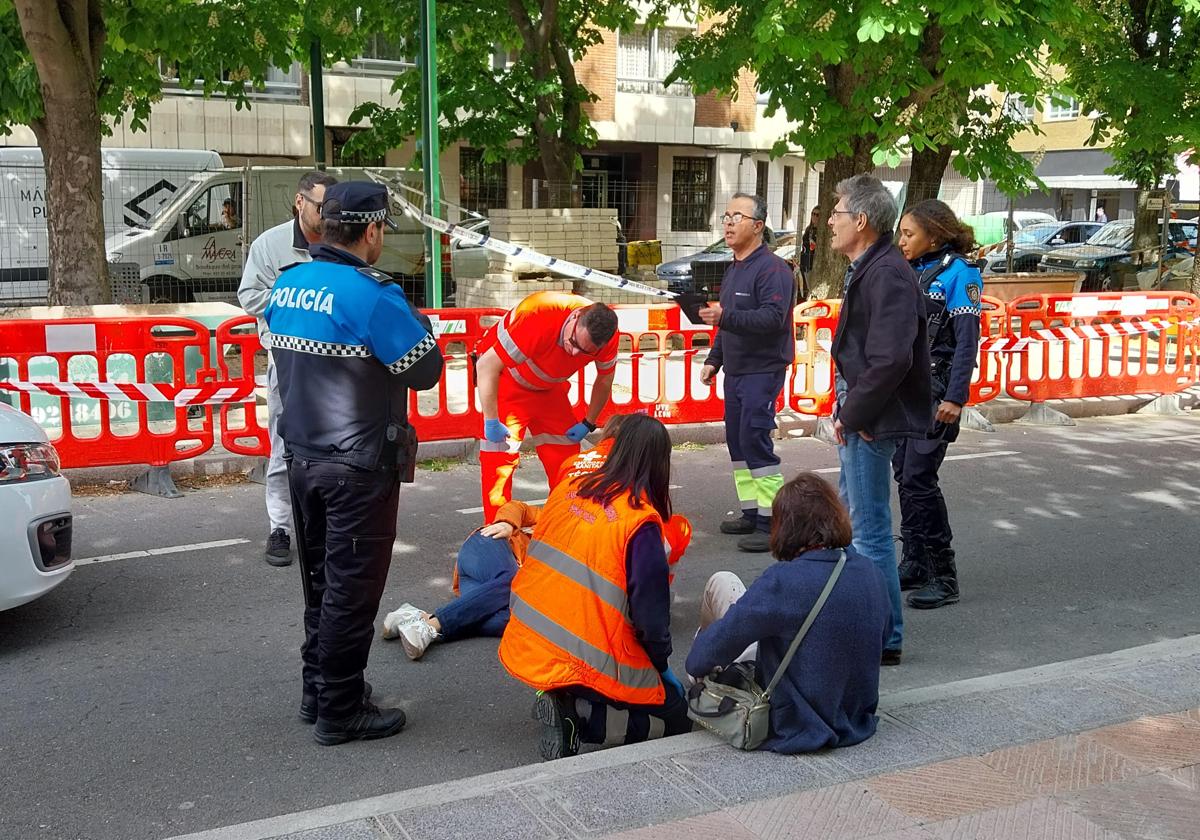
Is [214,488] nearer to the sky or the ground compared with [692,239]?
nearer to the ground

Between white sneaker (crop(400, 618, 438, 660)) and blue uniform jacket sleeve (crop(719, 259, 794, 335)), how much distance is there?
8.15ft

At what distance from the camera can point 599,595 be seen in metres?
3.97

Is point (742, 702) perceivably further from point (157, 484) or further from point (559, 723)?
point (157, 484)

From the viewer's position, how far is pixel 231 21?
625 inches

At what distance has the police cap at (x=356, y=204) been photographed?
416cm

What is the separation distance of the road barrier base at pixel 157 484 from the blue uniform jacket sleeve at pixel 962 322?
16.8 feet

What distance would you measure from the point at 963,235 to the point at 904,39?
7.04m

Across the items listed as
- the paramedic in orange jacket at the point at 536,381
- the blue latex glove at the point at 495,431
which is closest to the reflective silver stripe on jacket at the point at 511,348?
the paramedic in orange jacket at the point at 536,381

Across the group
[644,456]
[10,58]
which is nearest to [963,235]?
[644,456]

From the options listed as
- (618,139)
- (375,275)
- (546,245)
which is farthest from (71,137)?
(618,139)

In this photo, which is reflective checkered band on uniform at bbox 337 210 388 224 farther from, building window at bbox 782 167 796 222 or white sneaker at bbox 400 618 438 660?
building window at bbox 782 167 796 222

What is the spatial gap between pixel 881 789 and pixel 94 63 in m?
10.8

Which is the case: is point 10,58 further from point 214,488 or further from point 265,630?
point 265,630

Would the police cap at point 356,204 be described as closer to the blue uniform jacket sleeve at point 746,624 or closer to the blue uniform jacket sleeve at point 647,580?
the blue uniform jacket sleeve at point 647,580
